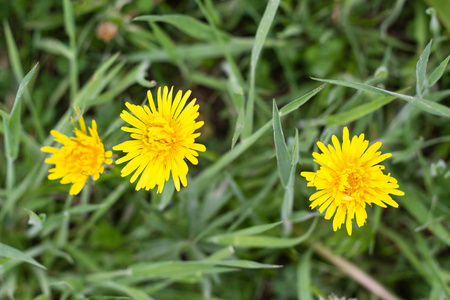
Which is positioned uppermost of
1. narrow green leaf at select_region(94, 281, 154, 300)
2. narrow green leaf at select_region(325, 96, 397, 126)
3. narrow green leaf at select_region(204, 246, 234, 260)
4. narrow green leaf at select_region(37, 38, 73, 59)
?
narrow green leaf at select_region(37, 38, 73, 59)

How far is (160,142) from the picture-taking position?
57.9 inches

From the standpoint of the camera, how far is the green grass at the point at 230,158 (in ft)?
6.49

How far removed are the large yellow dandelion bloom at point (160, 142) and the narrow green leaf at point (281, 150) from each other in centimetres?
29

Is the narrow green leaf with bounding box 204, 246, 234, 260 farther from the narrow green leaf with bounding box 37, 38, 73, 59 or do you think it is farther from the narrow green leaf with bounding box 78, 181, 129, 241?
the narrow green leaf with bounding box 37, 38, 73, 59

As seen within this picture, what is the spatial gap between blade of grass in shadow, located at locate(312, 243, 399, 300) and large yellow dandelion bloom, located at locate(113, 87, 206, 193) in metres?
1.08

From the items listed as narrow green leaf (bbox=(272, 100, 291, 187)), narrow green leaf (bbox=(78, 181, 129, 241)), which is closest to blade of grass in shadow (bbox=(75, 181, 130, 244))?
narrow green leaf (bbox=(78, 181, 129, 241))

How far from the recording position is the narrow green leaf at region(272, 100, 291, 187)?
149 cm

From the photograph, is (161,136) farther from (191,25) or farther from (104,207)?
(191,25)

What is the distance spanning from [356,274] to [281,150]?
0.99 metres

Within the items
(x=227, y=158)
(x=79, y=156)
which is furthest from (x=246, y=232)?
(x=79, y=156)

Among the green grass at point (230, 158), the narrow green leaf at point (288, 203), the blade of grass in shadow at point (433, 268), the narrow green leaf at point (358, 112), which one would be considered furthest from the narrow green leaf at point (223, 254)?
the blade of grass in shadow at point (433, 268)

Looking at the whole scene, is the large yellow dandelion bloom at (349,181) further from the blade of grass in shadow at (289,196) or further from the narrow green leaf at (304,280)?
the narrow green leaf at (304,280)

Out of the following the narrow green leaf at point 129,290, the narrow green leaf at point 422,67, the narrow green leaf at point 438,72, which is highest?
the narrow green leaf at point 422,67

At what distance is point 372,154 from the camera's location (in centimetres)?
147
